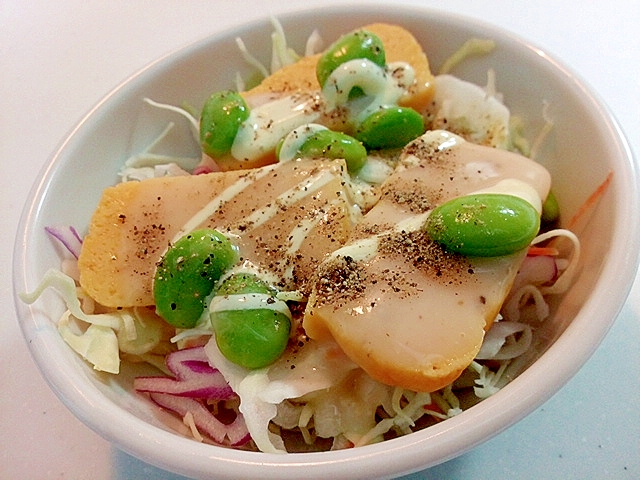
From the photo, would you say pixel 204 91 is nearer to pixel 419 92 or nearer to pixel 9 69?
pixel 419 92

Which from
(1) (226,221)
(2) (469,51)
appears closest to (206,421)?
(1) (226,221)

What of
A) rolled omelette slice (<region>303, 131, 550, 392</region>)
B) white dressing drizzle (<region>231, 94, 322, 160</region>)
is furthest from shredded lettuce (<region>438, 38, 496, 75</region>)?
rolled omelette slice (<region>303, 131, 550, 392</region>)

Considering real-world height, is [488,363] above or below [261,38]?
below

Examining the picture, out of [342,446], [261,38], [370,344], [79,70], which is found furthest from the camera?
[79,70]

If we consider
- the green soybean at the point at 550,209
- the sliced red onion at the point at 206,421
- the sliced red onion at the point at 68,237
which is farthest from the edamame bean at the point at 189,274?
the green soybean at the point at 550,209

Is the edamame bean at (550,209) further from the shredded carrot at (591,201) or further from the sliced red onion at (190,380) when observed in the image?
the sliced red onion at (190,380)

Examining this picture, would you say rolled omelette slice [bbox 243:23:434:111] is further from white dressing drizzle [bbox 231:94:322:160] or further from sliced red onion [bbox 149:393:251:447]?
sliced red onion [bbox 149:393:251:447]

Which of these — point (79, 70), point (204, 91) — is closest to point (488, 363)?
point (204, 91)
